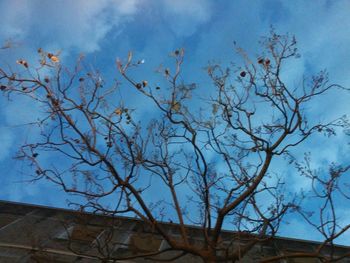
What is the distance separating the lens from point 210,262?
8.79 meters

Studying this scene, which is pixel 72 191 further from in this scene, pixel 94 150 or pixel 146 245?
pixel 146 245

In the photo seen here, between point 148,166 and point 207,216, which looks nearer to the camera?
point 207,216

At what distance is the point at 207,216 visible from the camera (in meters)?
10.1

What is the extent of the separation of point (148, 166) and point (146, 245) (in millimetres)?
5027

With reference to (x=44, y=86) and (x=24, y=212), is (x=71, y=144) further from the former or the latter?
(x=24, y=212)

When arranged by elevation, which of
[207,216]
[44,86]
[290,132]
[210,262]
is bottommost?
[210,262]

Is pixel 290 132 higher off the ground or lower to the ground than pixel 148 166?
A: higher

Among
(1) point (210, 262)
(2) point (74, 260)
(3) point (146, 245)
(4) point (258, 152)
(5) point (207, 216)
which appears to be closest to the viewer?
(1) point (210, 262)

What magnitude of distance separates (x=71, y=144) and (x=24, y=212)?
27.9ft

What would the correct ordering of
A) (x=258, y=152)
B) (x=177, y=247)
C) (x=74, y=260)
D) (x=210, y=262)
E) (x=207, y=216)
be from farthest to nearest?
(x=74, y=260)
(x=258, y=152)
(x=207, y=216)
(x=177, y=247)
(x=210, y=262)

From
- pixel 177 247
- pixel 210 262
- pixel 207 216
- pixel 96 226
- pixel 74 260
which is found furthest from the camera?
pixel 96 226

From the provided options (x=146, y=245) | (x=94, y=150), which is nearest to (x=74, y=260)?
(x=146, y=245)

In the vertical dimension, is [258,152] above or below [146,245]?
above

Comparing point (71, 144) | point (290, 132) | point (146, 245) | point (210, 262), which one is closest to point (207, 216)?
point (210, 262)
